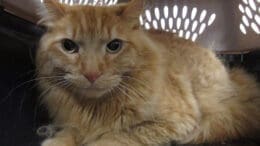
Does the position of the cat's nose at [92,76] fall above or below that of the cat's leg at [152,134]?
above

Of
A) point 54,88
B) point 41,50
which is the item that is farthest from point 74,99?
point 41,50

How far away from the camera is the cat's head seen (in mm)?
1383

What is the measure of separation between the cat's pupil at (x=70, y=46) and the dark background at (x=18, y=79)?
315 millimetres

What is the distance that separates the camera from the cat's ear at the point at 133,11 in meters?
1.47

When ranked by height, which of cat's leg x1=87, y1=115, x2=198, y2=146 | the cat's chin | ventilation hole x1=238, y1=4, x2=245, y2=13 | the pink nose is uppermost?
ventilation hole x1=238, y1=4, x2=245, y2=13

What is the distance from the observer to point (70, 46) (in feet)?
4.74

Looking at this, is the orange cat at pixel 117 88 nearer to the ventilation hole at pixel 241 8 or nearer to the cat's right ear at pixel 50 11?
the cat's right ear at pixel 50 11

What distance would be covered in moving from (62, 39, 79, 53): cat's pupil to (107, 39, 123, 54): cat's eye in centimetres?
11

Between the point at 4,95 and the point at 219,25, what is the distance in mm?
1179

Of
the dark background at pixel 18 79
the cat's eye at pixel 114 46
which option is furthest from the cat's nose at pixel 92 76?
the dark background at pixel 18 79

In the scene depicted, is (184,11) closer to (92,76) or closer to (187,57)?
(187,57)

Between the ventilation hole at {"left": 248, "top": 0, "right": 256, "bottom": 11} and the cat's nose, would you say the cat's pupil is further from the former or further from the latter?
the ventilation hole at {"left": 248, "top": 0, "right": 256, "bottom": 11}

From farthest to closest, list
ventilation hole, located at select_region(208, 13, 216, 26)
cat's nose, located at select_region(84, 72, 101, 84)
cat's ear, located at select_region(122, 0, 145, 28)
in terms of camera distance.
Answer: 1. ventilation hole, located at select_region(208, 13, 216, 26)
2. cat's ear, located at select_region(122, 0, 145, 28)
3. cat's nose, located at select_region(84, 72, 101, 84)

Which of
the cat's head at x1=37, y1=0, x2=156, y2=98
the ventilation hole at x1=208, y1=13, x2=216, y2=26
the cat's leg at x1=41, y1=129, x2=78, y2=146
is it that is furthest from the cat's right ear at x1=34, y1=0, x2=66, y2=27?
the ventilation hole at x1=208, y1=13, x2=216, y2=26
